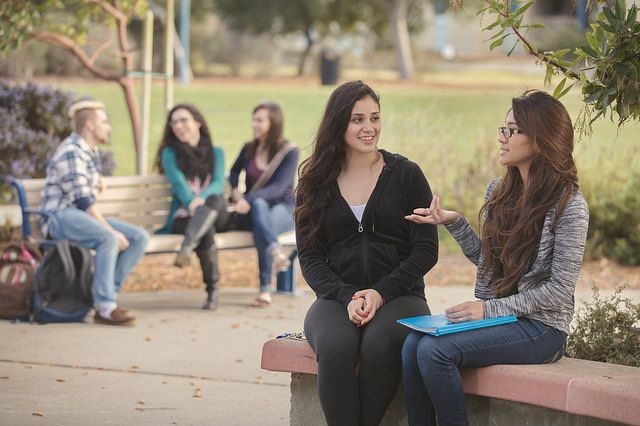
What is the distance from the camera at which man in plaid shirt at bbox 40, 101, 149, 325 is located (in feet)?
27.6

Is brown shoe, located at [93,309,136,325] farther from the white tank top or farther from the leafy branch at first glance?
the leafy branch

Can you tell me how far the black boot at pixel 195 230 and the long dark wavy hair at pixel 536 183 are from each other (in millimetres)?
4209

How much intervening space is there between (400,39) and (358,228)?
41.8 metres

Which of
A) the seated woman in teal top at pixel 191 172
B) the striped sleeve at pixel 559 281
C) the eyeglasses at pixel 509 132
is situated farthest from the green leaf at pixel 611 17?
the seated woman in teal top at pixel 191 172

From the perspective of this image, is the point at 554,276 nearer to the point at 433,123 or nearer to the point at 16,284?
the point at 16,284

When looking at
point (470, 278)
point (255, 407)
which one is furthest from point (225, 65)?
point (255, 407)

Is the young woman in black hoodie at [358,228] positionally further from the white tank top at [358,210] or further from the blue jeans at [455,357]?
the blue jeans at [455,357]

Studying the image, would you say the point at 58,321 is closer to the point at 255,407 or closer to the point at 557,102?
the point at 255,407

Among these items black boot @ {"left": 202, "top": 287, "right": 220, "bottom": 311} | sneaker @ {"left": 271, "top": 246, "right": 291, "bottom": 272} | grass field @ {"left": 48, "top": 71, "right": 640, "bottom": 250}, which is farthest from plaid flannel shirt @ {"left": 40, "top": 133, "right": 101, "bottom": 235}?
grass field @ {"left": 48, "top": 71, "right": 640, "bottom": 250}

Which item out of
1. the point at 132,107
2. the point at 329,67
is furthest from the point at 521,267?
the point at 329,67

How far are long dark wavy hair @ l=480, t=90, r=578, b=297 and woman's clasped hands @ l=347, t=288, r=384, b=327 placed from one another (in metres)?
0.50

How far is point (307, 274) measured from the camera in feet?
17.6

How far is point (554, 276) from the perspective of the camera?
4.70m

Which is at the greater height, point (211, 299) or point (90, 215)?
point (90, 215)
